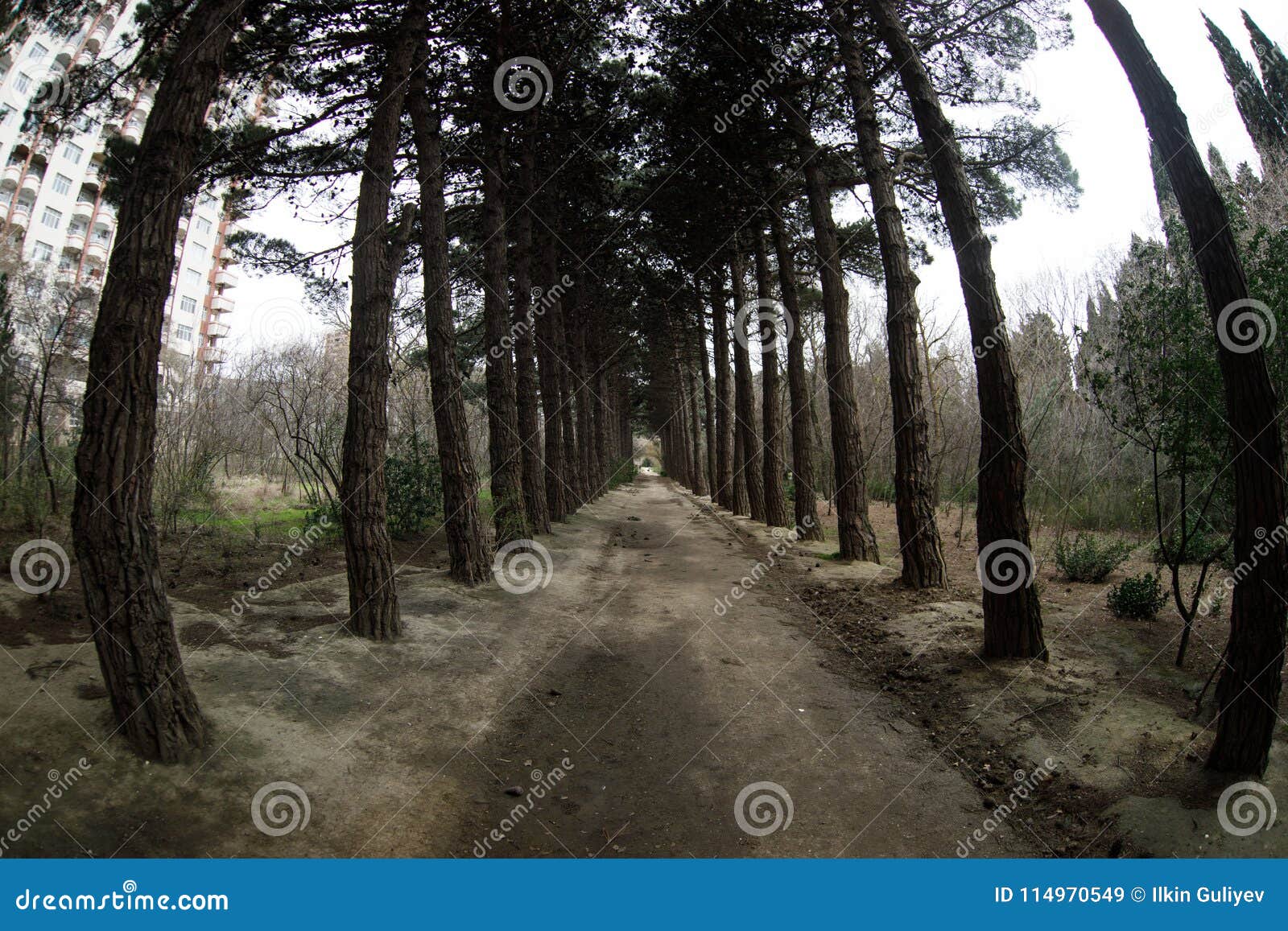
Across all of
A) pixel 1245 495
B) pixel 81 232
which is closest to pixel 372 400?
pixel 1245 495

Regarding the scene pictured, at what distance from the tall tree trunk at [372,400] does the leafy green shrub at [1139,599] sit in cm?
758

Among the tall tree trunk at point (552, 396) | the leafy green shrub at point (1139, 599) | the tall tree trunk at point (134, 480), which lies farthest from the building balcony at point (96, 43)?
the leafy green shrub at point (1139, 599)

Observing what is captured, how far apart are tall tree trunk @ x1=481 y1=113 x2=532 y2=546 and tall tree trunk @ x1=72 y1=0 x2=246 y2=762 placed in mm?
7480

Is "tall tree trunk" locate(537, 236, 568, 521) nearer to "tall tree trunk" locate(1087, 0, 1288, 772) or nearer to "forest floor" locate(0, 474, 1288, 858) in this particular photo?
"forest floor" locate(0, 474, 1288, 858)

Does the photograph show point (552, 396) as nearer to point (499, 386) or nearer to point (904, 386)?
point (499, 386)

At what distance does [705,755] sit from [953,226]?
5.38m

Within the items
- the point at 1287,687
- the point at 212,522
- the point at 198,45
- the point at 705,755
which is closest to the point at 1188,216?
the point at 1287,687

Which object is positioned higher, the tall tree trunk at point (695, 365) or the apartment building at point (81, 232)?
the apartment building at point (81, 232)

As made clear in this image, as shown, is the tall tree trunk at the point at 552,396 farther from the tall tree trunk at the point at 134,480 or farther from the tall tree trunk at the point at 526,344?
the tall tree trunk at the point at 134,480

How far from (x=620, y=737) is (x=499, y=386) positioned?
786cm

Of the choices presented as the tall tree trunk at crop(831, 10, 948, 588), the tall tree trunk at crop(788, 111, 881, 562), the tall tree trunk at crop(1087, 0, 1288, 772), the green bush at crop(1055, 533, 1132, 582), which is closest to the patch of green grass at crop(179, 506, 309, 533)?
the tall tree trunk at crop(788, 111, 881, 562)

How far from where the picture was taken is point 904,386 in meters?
9.81

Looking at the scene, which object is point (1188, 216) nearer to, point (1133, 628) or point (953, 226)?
point (953, 226)

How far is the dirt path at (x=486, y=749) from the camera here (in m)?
3.79
